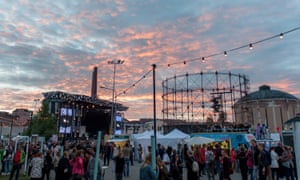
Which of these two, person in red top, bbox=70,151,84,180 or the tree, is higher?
the tree

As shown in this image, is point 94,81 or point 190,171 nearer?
point 190,171

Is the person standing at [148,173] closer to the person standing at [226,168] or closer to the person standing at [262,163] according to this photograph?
the person standing at [226,168]

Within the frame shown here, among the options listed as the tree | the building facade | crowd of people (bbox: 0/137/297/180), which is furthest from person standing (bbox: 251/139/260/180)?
the building facade

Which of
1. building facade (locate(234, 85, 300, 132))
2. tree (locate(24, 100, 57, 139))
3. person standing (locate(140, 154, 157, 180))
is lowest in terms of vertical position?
person standing (locate(140, 154, 157, 180))

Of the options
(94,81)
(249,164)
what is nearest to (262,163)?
(249,164)

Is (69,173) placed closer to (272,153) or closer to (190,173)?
(190,173)

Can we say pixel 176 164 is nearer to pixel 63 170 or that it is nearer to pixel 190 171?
pixel 190 171

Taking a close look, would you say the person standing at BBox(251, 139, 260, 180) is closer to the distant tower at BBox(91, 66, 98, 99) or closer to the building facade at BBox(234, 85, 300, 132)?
the building facade at BBox(234, 85, 300, 132)

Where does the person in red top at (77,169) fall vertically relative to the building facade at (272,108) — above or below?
below

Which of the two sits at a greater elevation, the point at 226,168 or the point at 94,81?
the point at 94,81

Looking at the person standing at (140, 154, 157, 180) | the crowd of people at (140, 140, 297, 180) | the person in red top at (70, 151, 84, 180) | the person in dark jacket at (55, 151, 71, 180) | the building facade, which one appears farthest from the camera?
the building facade

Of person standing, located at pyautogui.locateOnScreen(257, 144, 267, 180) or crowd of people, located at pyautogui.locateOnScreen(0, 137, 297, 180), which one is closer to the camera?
crowd of people, located at pyautogui.locateOnScreen(0, 137, 297, 180)

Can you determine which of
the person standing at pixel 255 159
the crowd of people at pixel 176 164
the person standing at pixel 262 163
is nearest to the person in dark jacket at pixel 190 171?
the crowd of people at pixel 176 164

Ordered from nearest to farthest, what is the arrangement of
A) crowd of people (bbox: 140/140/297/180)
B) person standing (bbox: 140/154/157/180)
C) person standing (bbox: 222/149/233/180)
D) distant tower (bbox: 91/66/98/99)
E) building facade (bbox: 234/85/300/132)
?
person standing (bbox: 140/154/157/180) < crowd of people (bbox: 140/140/297/180) < person standing (bbox: 222/149/233/180) < building facade (bbox: 234/85/300/132) < distant tower (bbox: 91/66/98/99)
